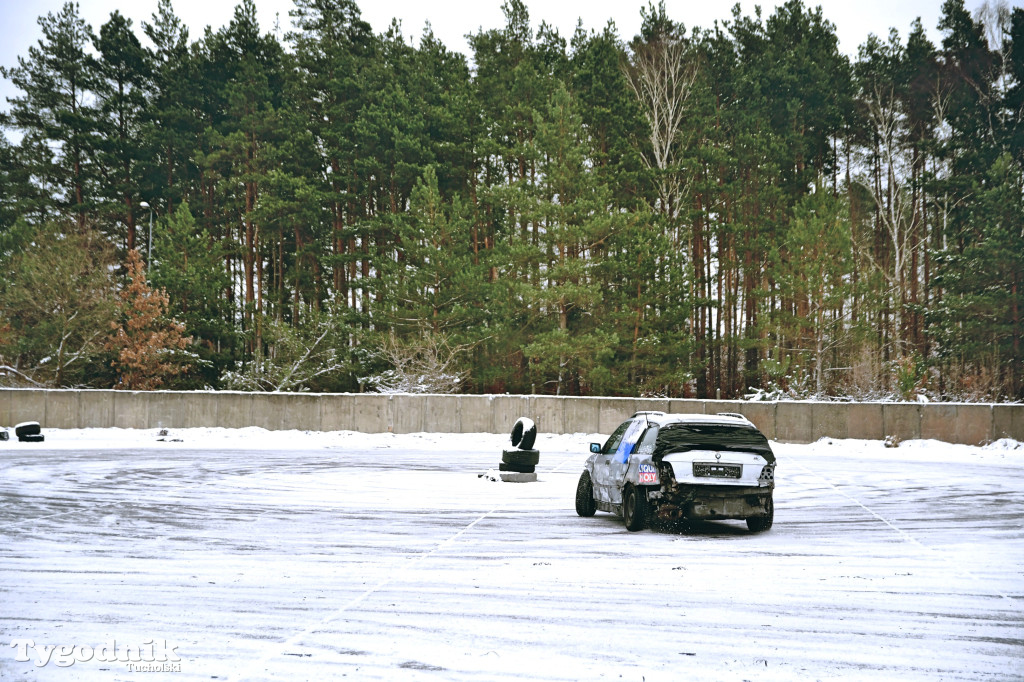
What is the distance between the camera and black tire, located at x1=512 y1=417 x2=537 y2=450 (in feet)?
66.2

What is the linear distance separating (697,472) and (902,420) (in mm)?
24932

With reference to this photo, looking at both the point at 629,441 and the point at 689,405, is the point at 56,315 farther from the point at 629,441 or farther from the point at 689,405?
the point at 629,441

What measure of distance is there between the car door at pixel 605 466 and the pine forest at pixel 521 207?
29.3 meters

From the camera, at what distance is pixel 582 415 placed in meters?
37.3

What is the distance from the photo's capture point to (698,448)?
12648 millimetres

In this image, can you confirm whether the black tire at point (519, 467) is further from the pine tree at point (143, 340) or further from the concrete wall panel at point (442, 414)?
the pine tree at point (143, 340)

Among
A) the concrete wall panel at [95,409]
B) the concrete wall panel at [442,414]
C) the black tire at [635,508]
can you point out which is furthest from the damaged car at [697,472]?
the concrete wall panel at [95,409]

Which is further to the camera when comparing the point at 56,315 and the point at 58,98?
the point at 58,98

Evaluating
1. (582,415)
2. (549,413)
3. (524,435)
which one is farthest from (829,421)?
(524,435)

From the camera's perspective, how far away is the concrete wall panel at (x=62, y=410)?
3697 cm

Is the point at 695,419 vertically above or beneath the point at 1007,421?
above

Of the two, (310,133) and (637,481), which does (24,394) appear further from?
(637,481)

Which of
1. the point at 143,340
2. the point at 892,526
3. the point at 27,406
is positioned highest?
the point at 143,340

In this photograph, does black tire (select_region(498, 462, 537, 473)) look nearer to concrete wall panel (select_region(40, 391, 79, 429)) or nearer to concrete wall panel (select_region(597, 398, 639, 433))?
concrete wall panel (select_region(597, 398, 639, 433))
